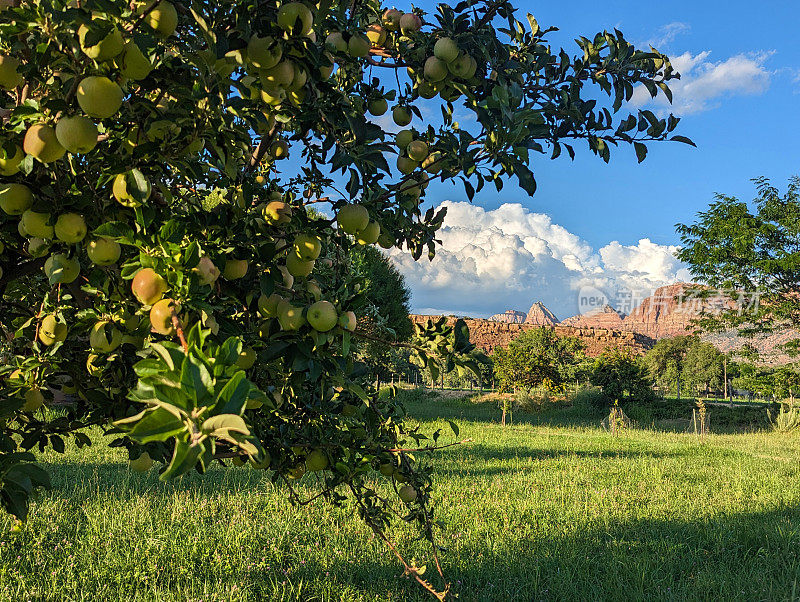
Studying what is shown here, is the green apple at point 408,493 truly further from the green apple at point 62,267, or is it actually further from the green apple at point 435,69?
the green apple at point 435,69

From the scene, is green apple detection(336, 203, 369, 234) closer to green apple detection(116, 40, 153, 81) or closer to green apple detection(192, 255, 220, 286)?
green apple detection(192, 255, 220, 286)

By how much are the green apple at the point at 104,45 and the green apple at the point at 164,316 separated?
448 millimetres

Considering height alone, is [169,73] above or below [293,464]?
above

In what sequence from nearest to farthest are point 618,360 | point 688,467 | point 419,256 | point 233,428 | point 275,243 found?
point 233,428, point 275,243, point 419,256, point 688,467, point 618,360

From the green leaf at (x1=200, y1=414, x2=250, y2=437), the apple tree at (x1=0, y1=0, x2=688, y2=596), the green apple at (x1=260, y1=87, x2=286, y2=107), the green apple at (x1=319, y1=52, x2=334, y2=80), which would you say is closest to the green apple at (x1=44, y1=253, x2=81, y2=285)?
the apple tree at (x1=0, y1=0, x2=688, y2=596)

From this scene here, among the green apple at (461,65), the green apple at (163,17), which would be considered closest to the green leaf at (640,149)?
the green apple at (461,65)

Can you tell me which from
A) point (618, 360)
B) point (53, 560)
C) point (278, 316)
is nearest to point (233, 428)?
point (278, 316)

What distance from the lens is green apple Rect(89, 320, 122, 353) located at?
122 centimetres

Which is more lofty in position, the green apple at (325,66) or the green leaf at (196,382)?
the green apple at (325,66)

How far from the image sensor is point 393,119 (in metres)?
1.67

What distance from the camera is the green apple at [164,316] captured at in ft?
3.39

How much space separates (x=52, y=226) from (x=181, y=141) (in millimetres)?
337

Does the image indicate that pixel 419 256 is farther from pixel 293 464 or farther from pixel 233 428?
pixel 233 428

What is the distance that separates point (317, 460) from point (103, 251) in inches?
34.4
